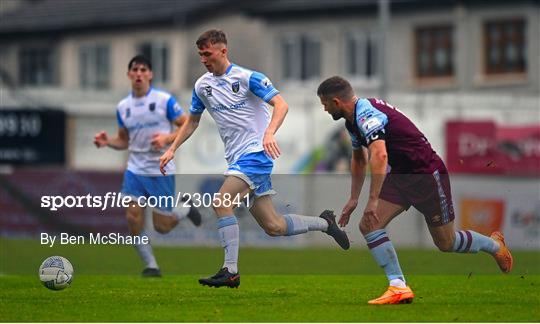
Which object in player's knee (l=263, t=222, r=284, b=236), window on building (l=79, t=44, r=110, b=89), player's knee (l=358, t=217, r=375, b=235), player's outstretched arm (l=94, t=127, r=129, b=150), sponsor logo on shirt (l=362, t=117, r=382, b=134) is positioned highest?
window on building (l=79, t=44, r=110, b=89)

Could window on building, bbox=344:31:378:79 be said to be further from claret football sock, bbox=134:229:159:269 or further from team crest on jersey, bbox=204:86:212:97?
team crest on jersey, bbox=204:86:212:97

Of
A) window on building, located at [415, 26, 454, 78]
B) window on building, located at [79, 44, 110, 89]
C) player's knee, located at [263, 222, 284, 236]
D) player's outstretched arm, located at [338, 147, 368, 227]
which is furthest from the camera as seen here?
window on building, located at [79, 44, 110, 89]

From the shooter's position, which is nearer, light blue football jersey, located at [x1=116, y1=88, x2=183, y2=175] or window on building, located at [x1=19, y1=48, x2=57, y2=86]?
light blue football jersey, located at [x1=116, y1=88, x2=183, y2=175]

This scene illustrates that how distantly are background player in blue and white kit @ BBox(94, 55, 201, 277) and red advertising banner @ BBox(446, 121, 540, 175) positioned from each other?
15488 millimetres

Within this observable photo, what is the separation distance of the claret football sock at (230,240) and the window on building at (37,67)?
127 feet

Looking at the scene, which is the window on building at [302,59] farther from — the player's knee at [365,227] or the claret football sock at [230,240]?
the player's knee at [365,227]

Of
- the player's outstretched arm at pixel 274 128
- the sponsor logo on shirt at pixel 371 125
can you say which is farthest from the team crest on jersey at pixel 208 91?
the sponsor logo on shirt at pixel 371 125

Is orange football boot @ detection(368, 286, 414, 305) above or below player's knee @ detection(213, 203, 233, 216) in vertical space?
below

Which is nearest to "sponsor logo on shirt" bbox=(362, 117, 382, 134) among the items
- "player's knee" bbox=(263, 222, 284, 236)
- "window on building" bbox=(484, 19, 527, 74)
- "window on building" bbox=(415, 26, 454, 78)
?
"player's knee" bbox=(263, 222, 284, 236)

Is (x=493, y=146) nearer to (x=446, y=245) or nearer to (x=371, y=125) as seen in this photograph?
(x=446, y=245)

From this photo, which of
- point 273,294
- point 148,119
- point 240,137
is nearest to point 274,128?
point 240,137

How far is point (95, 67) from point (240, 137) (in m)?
36.8

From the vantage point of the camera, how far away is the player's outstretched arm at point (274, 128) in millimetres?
13234

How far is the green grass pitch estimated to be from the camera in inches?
479
